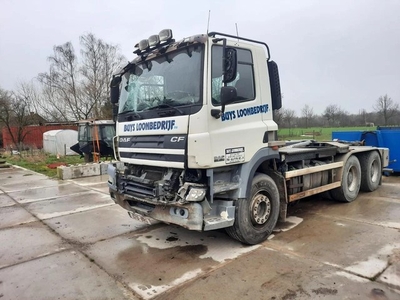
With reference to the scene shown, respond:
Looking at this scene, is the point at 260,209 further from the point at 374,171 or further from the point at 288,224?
the point at 374,171

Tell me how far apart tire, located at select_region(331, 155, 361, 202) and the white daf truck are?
66.5 inches

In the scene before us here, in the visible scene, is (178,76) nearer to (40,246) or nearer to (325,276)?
(325,276)

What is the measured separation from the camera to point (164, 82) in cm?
415

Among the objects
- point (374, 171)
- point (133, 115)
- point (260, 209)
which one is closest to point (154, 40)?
point (133, 115)

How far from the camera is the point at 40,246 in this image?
4609 millimetres

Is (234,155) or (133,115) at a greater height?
(133,115)

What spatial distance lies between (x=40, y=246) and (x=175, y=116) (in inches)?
118

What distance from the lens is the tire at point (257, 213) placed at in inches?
158

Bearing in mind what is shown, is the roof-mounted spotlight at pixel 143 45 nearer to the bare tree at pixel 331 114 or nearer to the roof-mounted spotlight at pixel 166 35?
the roof-mounted spotlight at pixel 166 35

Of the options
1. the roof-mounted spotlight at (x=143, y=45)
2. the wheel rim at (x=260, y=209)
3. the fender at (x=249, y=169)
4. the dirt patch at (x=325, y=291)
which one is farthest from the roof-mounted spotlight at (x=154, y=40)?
the dirt patch at (x=325, y=291)

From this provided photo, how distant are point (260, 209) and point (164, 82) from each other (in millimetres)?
2288

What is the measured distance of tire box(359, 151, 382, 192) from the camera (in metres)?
7.16

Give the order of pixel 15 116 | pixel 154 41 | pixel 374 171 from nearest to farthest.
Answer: pixel 154 41 < pixel 374 171 < pixel 15 116

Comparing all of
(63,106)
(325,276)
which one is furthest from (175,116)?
(63,106)
